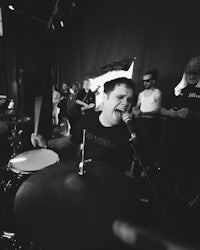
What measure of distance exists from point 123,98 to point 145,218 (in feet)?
4.21

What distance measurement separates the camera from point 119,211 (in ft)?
2.37

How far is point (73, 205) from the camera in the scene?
2.39 feet

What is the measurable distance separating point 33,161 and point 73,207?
0.88m

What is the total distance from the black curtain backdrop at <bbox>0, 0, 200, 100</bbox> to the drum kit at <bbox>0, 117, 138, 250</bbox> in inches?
93.9

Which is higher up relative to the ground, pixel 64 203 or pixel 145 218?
pixel 64 203

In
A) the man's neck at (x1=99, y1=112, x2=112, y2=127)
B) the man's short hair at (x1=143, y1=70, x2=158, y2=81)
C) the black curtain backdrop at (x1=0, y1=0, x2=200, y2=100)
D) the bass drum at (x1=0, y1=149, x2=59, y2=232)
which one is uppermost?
the black curtain backdrop at (x1=0, y1=0, x2=200, y2=100)

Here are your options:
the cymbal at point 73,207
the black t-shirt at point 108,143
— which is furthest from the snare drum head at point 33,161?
the cymbal at point 73,207

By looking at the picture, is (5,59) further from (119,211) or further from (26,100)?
(119,211)

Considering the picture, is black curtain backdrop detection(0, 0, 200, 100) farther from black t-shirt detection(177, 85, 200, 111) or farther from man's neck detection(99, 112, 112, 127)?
man's neck detection(99, 112, 112, 127)

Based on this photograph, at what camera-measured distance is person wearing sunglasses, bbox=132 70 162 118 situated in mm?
2846

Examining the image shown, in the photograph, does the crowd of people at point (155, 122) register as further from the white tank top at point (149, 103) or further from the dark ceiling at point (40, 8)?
the dark ceiling at point (40, 8)

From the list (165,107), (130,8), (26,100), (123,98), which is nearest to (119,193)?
(123,98)

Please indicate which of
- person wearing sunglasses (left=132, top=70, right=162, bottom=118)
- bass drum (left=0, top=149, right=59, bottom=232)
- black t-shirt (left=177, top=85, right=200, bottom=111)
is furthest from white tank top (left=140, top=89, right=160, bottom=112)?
bass drum (left=0, top=149, right=59, bottom=232)

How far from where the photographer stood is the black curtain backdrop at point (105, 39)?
264cm
